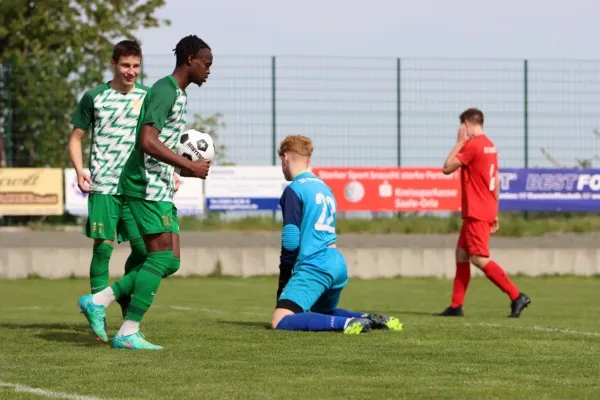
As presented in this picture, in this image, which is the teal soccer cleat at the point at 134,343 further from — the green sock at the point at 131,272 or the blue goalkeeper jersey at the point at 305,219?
the blue goalkeeper jersey at the point at 305,219

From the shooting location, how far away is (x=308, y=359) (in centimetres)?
798

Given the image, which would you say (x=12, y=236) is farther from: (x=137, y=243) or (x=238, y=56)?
(x=137, y=243)

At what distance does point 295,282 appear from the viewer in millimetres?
10289

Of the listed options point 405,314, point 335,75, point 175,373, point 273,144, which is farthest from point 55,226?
point 175,373

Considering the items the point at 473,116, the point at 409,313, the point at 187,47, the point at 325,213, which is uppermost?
the point at 187,47

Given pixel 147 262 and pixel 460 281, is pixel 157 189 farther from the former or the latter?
pixel 460 281

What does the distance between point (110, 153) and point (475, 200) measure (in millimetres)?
4520

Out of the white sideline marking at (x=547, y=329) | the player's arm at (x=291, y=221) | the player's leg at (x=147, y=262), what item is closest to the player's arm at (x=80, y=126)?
the player's arm at (x=291, y=221)

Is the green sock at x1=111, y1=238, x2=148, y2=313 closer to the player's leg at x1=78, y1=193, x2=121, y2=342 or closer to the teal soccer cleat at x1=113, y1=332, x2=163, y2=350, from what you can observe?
the player's leg at x1=78, y1=193, x2=121, y2=342

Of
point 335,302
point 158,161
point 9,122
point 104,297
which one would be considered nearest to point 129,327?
point 104,297

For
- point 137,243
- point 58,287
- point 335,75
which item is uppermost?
point 335,75

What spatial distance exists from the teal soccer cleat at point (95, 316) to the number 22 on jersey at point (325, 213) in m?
1.89

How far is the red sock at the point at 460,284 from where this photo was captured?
1305cm

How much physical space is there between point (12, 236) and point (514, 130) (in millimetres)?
9355
